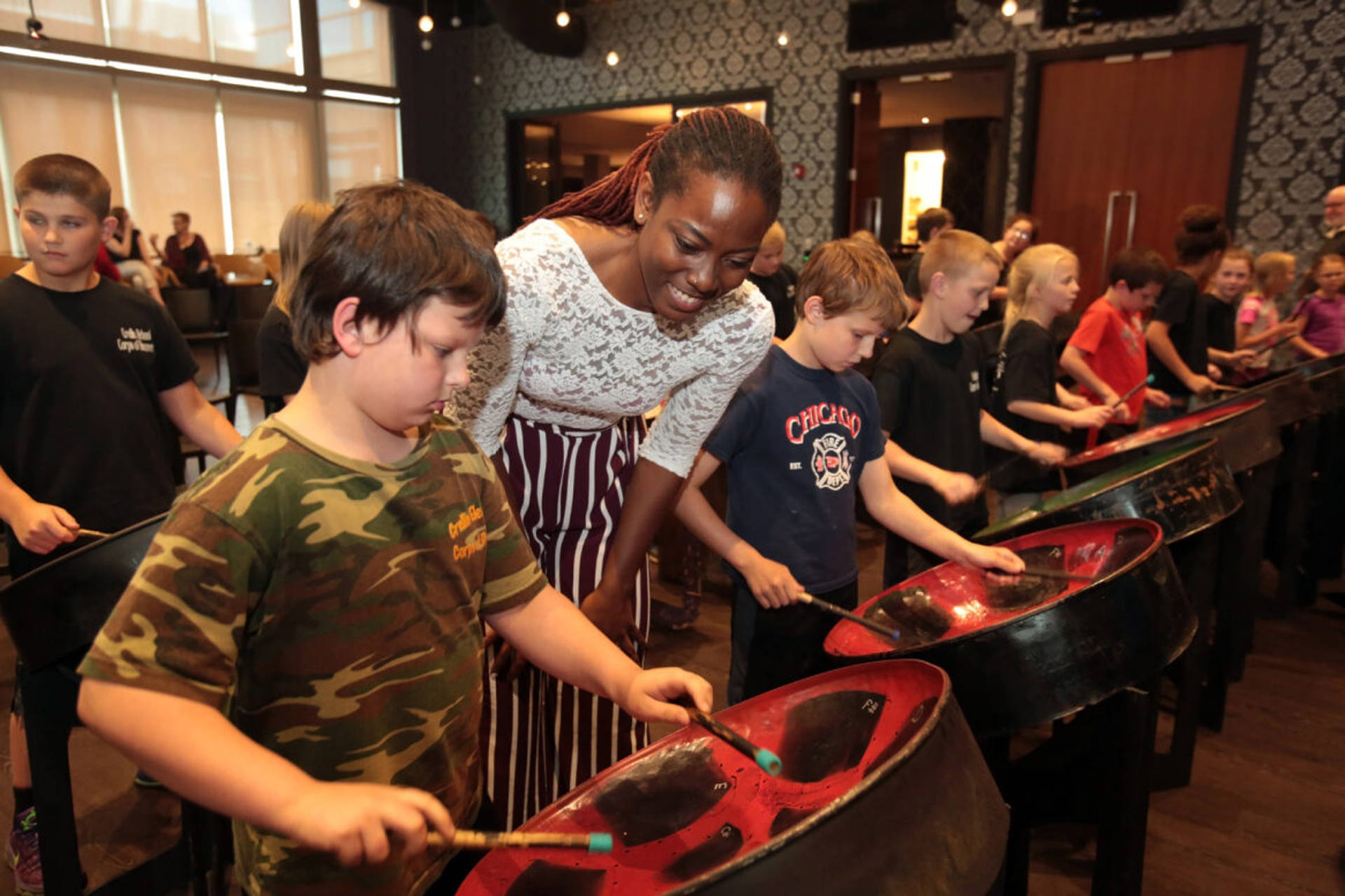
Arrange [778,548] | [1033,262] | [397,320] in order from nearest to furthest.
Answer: [397,320], [778,548], [1033,262]

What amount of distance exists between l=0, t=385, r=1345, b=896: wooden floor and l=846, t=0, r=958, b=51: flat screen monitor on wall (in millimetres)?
4294

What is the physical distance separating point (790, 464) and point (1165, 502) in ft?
1.84

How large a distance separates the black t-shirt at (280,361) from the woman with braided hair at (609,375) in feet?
2.99

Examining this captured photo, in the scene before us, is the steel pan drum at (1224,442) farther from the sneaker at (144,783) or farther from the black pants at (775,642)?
the sneaker at (144,783)

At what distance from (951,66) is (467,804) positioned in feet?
18.2

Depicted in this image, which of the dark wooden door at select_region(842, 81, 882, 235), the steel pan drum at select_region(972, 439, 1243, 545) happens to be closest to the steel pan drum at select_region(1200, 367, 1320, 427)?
the steel pan drum at select_region(972, 439, 1243, 545)

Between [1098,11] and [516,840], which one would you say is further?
[1098,11]

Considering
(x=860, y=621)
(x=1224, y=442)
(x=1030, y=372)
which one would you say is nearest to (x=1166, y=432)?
(x=1224, y=442)

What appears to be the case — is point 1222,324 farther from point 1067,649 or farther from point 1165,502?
point 1067,649

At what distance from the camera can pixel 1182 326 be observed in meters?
3.20

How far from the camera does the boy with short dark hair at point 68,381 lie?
1.37 m

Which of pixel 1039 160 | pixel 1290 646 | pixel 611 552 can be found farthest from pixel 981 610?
pixel 1039 160

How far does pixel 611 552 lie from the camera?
1131mm

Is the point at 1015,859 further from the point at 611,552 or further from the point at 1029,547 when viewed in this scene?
the point at 611,552
